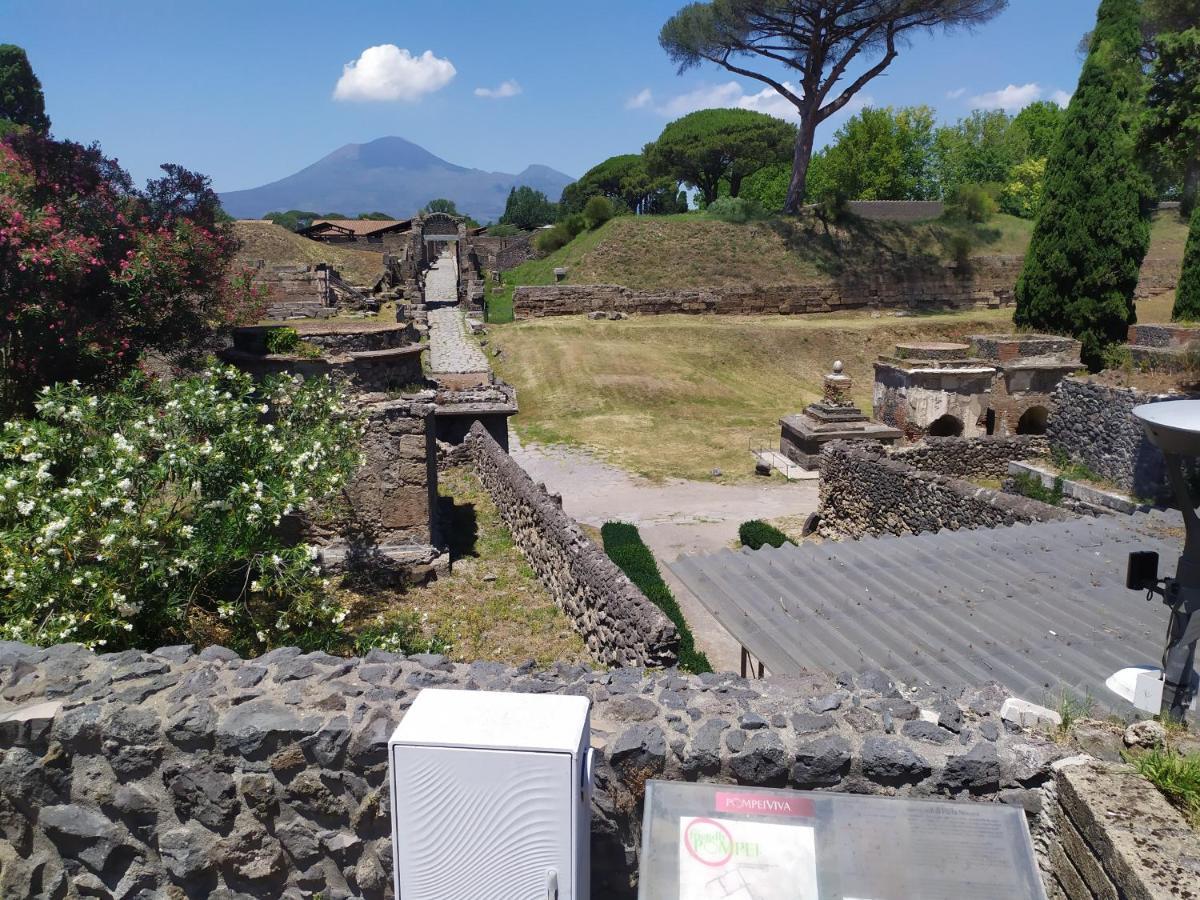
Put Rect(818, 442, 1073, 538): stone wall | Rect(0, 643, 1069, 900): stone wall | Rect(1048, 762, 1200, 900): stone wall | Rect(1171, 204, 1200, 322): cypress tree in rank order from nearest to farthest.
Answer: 1. Rect(1048, 762, 1200, 900): stone wall
2. Rect(0, 643, 1069, 900): stone wall
3. Rect(818, 442, 1073, 538): stone wall
4. Rect(1171, 204, 1200, 322): cypress tree

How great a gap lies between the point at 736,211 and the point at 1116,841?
3820 cm

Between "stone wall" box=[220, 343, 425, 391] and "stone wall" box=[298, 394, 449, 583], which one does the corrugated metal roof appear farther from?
→ "stone wall" box=[220, 343, 425, 391]

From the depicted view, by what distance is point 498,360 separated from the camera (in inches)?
1051

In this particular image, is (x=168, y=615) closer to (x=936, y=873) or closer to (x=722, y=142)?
(x=936, y=873)

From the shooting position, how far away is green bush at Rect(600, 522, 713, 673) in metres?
8.86

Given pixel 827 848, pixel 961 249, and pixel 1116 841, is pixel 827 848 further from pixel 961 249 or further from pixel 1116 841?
pixel 961 249

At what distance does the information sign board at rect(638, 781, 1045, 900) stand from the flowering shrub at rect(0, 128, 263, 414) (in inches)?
300

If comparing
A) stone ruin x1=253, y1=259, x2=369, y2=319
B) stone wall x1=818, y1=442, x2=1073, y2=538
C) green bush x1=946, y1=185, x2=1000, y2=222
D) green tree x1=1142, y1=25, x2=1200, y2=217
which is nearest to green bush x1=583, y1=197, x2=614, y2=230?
stone ruin x1=253, y1=259, x2=369, y2=319

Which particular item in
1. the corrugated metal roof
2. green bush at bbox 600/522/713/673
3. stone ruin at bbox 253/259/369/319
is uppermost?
stone ruin at bbox 253/259/369/319

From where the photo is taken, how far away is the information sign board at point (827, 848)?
2709mm

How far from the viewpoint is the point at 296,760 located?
3598 mm

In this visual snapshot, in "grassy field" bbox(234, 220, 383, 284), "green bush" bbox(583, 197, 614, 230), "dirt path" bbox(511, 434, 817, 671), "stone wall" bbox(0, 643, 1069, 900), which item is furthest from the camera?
"green bush" bbox(583, 197, 614, 230)

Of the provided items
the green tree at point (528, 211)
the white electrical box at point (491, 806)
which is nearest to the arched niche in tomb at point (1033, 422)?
the white electrical box at point (491, 806)

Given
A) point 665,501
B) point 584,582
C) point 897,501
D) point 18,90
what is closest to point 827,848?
point 584,582
